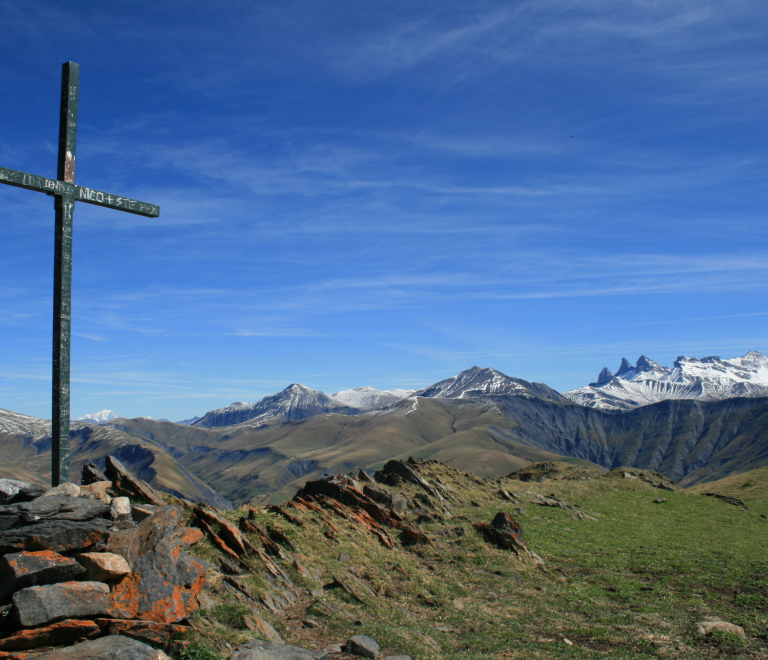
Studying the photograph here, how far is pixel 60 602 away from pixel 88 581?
2.50 ft

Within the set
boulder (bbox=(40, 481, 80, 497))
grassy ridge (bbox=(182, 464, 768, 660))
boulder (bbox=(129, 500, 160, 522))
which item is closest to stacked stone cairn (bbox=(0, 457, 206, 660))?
boulder (bbox=(40, 481, 80, 497))

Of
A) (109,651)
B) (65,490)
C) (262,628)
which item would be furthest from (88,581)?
(262,628)

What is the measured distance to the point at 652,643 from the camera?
18.4m

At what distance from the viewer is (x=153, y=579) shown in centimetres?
1342

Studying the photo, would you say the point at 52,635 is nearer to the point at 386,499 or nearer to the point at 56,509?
the point at 56,509

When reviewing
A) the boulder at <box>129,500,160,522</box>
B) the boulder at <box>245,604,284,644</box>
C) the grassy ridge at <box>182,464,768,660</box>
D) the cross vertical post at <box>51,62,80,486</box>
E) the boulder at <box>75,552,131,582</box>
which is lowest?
the grassy ridge at <box>182,464,768,660</box>

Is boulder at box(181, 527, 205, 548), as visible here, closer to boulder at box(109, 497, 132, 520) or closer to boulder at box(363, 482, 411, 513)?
boulder at box(109, 497, 132, 520)

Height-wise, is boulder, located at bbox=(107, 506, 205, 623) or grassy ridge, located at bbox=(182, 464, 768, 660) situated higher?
boulder, located at bbox=(107, 506, 205, 623)

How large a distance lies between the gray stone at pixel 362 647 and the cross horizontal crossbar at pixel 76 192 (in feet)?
50.0

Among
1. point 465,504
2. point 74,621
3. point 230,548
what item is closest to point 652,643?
point 230,548

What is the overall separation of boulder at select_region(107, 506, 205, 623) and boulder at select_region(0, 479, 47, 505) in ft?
13.0

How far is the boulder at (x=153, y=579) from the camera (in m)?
12.8

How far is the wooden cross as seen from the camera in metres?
16.8

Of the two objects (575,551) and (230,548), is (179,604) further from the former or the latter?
(575,551)
